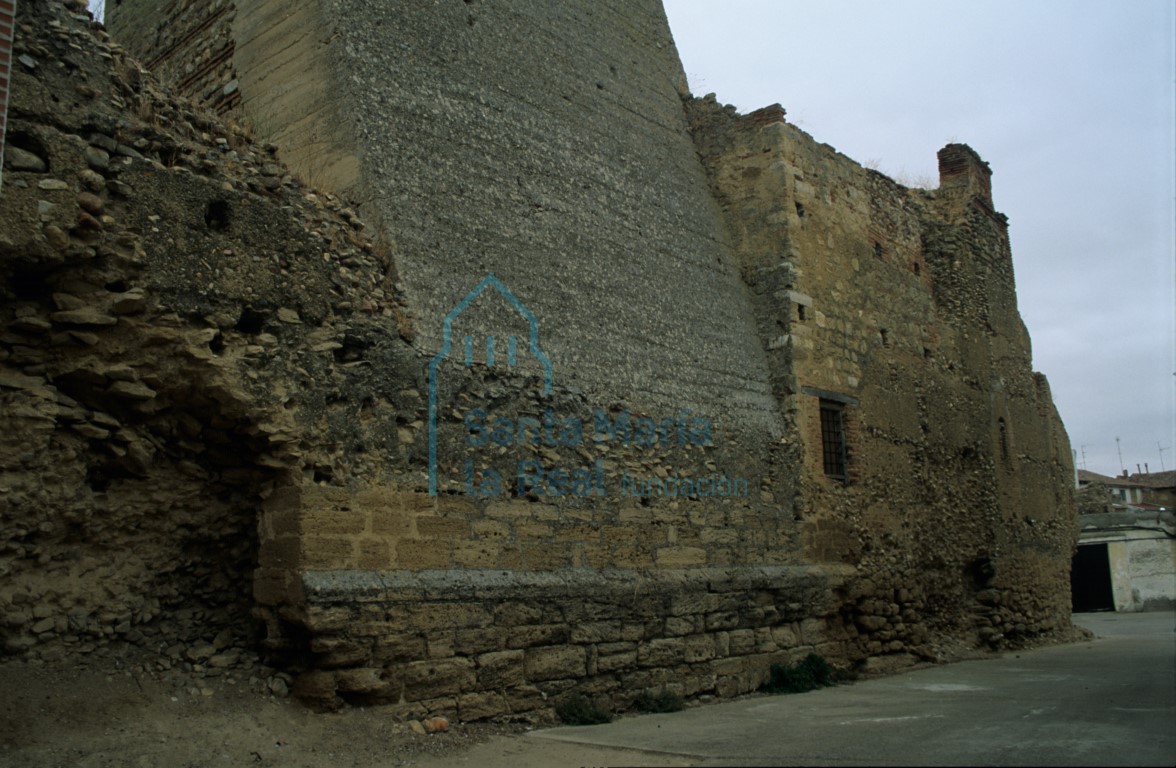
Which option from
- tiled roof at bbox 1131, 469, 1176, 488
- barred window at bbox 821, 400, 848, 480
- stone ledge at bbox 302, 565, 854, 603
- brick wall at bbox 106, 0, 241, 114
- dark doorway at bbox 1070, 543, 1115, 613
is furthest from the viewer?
tiled roof at bbox 1131, 469, 1176, 488

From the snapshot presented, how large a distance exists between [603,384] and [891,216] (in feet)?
23.0

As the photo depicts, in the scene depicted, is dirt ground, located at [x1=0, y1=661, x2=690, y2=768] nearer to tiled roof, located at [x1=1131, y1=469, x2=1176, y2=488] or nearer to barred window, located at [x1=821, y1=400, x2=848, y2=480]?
barred window, located at [x1=821, y1=400, x2=848, y2=480]

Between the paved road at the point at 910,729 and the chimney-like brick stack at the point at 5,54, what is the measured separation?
4.57 m

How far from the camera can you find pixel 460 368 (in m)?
7.74

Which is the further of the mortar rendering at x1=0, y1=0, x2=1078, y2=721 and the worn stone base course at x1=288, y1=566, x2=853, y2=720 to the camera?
the worn stone base course at x1=288, y1=566, x2=853, y2=720

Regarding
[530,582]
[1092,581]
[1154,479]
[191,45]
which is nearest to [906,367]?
[530,582]

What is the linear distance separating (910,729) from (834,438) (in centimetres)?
552

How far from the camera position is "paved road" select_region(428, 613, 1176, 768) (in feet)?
18.2

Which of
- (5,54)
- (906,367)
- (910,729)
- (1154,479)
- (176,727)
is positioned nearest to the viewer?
(5,54)

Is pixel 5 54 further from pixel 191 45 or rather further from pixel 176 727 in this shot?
pixel 191 45

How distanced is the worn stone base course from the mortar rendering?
0.09 ft

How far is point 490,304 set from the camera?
27.2 ft

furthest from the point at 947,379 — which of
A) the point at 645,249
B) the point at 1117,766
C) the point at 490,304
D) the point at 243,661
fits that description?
the point at 243,661

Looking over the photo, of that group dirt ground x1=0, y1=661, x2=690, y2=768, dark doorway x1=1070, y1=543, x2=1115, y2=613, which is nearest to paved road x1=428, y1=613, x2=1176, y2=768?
dirt ground x1=0, y1=661, x2=690, y2=768
